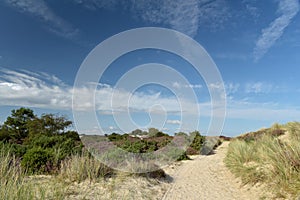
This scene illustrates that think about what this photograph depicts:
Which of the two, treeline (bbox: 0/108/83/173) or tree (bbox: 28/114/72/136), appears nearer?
treeline (bbox: 0/108/83/173)

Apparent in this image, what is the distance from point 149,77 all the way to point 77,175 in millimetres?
7664

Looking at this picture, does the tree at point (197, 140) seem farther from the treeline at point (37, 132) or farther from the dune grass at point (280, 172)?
the dune grass at point (280, 172)

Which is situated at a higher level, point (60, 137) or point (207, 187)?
point (60, 137)

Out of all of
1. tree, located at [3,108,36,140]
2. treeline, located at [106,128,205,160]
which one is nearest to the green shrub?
treeline, located at [106,128,205,160]

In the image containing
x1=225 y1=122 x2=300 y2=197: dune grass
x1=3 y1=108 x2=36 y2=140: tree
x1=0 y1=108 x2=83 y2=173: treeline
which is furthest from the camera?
x1=3 y1=108 x2=36 y2=140: tree

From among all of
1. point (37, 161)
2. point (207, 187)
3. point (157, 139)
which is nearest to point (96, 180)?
point (37, 161)

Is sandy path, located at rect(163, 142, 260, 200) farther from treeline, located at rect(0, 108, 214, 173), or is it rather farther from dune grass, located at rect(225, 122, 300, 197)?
treeline, located at rect(0, 108, 214, 173)

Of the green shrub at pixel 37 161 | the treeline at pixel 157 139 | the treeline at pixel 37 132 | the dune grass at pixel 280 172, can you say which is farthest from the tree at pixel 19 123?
the dune grass at pixel 280 172

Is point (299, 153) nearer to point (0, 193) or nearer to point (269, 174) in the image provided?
point (269, 174)

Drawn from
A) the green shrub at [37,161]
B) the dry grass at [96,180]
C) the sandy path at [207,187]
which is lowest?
the sandy path at [207,187]

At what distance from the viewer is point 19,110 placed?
22391 millimetres

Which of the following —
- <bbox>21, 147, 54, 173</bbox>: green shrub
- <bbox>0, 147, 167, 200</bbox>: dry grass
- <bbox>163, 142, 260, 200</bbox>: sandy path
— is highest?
<bbox>21, 147, 54, 173</bbox>: green shrub

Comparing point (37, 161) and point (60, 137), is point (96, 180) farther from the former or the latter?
point (60, 137)

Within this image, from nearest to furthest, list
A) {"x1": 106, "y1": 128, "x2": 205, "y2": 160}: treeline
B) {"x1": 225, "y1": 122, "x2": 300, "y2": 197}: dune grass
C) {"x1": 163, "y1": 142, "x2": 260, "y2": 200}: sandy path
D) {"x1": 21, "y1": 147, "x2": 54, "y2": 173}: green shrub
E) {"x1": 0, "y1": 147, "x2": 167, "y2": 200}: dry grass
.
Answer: {"x1": 225, "y1": 122, "x2": 300, "y2": 197}: dune grass
{"x1": 0, "y1": 147, "x2": 167, "y2": 200}: dry grass
{"x1": 163, "y1": 142, "x2": 260, "y2": 200}: sandy path
{"x1": 21, "y1": 147, "x2": 54, "y2": 173}: green shrub
{"x1": 106, "y1": 128, "x2": 205, "y2": 160}: treeline
